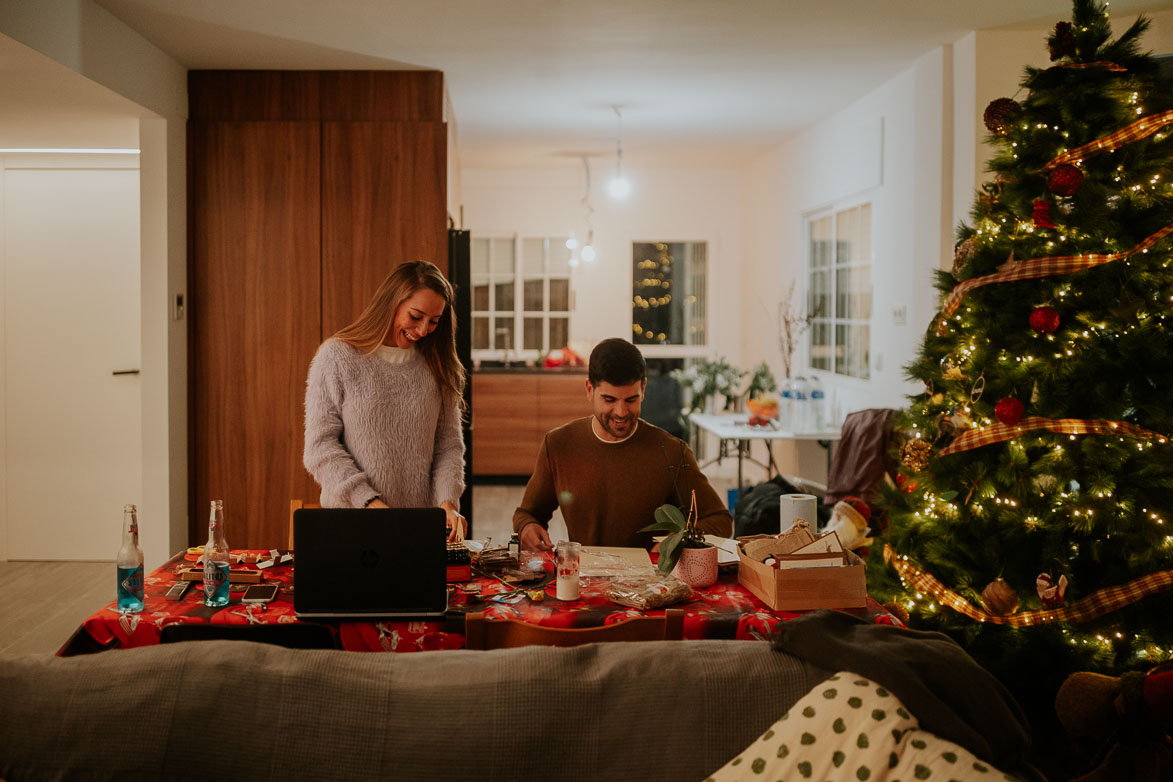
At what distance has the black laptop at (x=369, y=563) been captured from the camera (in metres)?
2.09

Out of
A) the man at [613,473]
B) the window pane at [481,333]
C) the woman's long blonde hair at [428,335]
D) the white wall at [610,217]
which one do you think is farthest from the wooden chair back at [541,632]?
the window pane at [481,333]

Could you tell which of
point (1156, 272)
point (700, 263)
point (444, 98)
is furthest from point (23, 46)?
point (700, 263)

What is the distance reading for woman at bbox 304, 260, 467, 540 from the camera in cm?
297

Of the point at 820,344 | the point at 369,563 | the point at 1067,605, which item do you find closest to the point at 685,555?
the point at 369,563

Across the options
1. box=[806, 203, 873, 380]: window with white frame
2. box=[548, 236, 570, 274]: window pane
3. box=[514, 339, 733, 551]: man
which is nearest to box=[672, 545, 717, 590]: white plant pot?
box=[514, 339, 733, 551]: man

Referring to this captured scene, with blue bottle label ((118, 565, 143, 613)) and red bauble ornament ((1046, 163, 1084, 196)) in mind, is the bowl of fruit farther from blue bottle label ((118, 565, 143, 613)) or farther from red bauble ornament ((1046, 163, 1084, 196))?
blue bottle label ((118, 565, 143, 613))

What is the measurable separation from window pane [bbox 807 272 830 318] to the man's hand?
422 centimetres

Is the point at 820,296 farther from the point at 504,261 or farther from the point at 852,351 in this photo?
the point at 504,261

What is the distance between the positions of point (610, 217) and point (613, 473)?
20.1ft

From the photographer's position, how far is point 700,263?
29.4 ft

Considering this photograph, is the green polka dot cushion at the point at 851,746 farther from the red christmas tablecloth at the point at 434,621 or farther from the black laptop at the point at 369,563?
the black laptop at the point at 369,563

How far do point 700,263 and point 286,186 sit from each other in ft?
15.6

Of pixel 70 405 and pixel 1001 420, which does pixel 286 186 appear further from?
pixel 1001 420

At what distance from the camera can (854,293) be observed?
20.2 feet
